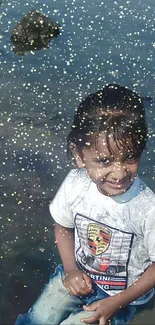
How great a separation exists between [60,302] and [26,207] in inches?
72.2

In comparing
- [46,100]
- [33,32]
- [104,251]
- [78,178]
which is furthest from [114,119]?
[33,32]

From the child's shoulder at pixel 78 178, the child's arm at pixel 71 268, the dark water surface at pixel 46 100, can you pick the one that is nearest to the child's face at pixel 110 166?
the child's shoulder at pixel 78 178

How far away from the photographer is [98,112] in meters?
3.03

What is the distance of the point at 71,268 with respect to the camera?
333 cm

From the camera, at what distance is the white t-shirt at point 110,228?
3100 mm

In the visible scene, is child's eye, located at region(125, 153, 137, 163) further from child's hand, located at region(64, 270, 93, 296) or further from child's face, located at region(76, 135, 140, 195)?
child's hand, located at region(64, 270, 93, 296)

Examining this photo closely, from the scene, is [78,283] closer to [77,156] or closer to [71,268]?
[71,268]

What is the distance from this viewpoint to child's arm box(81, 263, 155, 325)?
3.12m

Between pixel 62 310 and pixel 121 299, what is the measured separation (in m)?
0.36

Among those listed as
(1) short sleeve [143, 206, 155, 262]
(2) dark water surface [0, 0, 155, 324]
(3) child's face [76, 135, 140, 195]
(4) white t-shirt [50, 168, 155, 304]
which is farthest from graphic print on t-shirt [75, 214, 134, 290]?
(2) dark water surface [0, 0, 155, 324]

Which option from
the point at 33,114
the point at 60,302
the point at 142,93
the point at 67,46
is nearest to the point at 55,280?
the point at 60,302

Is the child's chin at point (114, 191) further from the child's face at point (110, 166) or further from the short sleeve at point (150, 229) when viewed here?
the short sleeve at point (150, 229)

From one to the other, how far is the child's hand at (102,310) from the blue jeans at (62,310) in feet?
0.14

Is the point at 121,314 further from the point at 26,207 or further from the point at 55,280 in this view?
the point at 26,207
